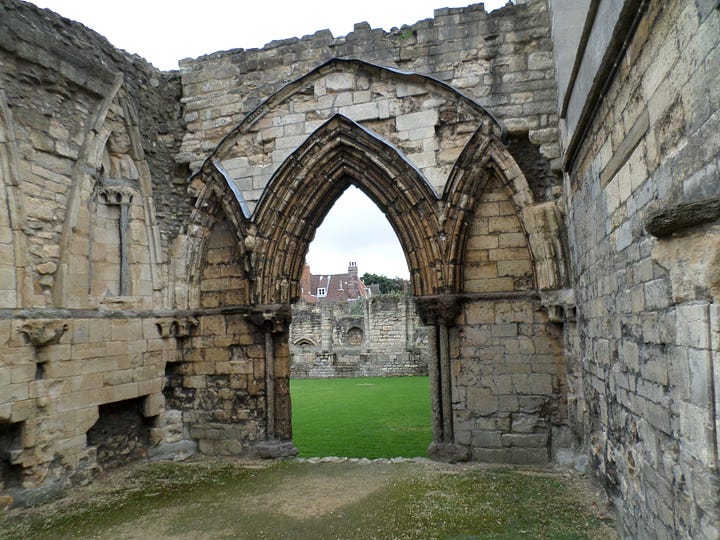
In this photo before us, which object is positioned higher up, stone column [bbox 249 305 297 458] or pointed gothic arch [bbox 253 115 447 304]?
pointed gothic arch [bbox 253 115 447 304]

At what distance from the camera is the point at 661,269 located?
2.49 meters

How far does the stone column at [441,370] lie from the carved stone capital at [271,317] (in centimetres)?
176

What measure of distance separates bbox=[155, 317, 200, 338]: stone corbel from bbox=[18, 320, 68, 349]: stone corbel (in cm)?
157

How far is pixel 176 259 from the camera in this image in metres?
7.03

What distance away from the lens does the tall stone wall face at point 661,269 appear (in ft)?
6.37

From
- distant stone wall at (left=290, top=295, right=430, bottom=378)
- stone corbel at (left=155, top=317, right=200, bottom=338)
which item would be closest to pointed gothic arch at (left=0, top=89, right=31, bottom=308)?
stone corbel at (left=155, top=317, right=200, bottom=338)

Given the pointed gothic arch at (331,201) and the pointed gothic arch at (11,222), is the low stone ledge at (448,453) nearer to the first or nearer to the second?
the pointed gothic arch at (331,201)

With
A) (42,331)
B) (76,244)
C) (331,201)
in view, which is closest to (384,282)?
(331,201)

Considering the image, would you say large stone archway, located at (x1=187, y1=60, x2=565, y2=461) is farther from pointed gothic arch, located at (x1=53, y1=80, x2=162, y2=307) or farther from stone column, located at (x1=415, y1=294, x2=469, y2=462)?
pointed gothic arch, located at (x1=53, y1=80, x2=162, y2=307)

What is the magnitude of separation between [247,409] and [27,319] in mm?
2799

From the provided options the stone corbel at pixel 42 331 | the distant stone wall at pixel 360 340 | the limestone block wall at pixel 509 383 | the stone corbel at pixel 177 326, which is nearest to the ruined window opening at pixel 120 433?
the stone corbel at pixel 177 326

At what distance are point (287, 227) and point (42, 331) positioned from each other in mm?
3034

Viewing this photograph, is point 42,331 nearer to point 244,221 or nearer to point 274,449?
point 244,221

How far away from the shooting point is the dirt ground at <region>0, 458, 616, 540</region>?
13.6 feet
